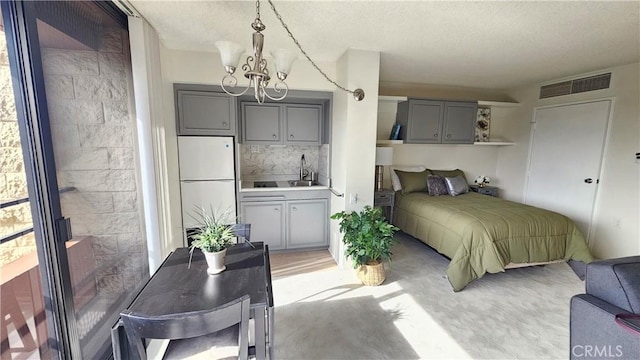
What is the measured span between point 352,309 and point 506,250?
1709 millimetres

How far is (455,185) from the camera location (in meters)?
4.05

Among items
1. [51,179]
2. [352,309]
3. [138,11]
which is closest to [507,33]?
[352,309]

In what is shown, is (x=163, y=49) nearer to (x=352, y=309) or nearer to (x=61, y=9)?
(x=61, y=9)

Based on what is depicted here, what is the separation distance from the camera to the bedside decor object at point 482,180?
4.75 metres

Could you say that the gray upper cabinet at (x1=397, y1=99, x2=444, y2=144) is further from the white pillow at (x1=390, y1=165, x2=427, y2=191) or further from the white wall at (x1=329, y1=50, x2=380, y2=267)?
the white wall at (x1=329, y1=50, x2=380, y2=267)

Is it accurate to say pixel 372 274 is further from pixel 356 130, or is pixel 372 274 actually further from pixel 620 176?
pixel 620 176

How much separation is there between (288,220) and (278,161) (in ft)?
Answer: 3.10

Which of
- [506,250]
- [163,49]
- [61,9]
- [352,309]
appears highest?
[163,49]

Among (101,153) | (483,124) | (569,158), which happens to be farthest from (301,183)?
(569,158)

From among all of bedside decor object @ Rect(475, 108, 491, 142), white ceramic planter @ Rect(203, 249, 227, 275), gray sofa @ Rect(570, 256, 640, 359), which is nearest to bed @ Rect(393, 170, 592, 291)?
gray sofa @ Rect(570, 256, 640, 359)

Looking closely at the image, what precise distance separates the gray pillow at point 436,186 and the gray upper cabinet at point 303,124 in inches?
71.2

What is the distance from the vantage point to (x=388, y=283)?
2.84 m

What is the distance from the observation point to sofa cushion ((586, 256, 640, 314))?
1.33 m

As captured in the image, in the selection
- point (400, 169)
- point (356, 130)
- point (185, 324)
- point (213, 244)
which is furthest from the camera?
point (400, 169)
